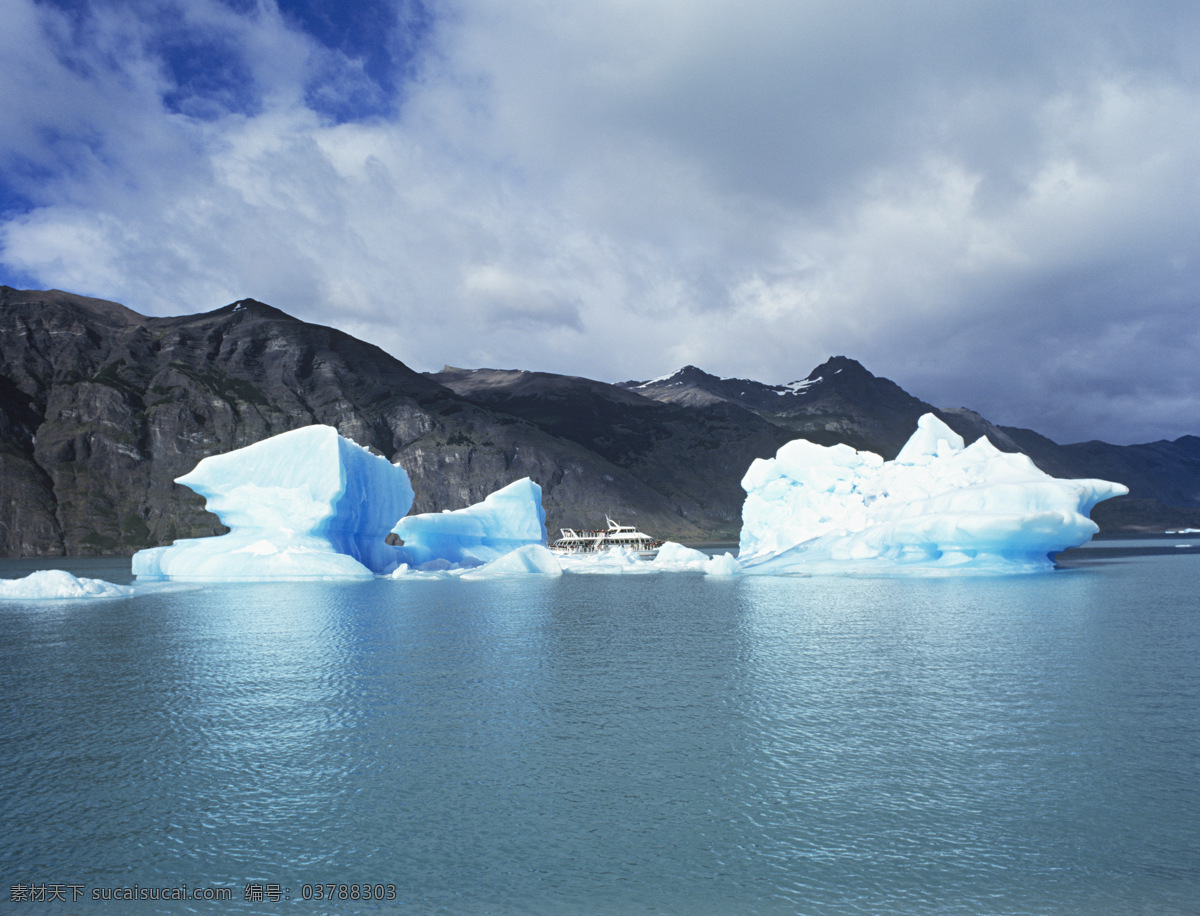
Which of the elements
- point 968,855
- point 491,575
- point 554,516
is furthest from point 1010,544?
point 554,516

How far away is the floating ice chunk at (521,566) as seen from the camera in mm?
49812

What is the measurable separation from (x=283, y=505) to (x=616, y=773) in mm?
36097

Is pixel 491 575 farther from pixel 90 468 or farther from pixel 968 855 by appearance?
pixel 90 468

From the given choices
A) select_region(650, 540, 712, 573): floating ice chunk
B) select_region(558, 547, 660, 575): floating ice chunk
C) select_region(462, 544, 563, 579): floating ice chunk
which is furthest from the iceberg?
select_region(462, 544, 563, 579): floating ice chunk

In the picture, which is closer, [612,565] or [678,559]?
[612,565]

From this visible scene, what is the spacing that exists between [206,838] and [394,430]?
456 feet

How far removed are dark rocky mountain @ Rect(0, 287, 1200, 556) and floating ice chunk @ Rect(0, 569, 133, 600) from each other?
82892mm

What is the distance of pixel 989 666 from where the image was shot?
1638cm

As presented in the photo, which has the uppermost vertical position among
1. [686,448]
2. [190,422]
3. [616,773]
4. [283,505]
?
[686,448]

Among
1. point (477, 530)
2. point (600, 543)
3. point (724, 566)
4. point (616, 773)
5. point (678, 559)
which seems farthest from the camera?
point (600, 543)

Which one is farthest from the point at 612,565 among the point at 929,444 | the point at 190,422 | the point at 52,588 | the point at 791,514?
the point at 190,422

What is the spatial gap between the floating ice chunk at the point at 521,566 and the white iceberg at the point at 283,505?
9.11 m

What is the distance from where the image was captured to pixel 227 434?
410ft

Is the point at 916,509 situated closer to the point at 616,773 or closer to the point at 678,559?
the point at 678,559
